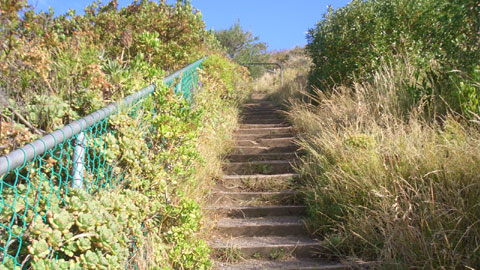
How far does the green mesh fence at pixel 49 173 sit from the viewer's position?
6.29 feet

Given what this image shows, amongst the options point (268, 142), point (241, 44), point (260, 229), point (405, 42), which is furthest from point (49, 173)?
point (241, 44)

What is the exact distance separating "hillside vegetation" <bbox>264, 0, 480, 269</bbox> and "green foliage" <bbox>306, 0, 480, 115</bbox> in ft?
0.06

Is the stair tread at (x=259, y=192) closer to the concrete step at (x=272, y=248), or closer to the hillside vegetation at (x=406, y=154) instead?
the hillside vegetation at (x=406, y=154)

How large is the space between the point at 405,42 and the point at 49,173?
644 centimetres

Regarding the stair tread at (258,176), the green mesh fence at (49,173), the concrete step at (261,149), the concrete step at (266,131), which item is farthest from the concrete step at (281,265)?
the concrete step at (266,131)

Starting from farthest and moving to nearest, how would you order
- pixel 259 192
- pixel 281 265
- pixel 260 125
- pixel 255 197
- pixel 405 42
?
pixel 260 125, pixel 405 42, pixel 259 192, pixel 255 197, pixel 281 265

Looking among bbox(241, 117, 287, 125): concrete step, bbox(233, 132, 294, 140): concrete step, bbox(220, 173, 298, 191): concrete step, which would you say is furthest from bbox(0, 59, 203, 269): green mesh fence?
bbox(241, 117, 287, 125): concrete step

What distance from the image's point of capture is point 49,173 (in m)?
2.56

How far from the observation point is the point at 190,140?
3855 millimetres

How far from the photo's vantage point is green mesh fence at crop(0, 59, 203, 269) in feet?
6.29

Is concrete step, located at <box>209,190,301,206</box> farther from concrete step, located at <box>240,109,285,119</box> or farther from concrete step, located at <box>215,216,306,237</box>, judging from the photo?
concrete step, located at <box>240,109,285,119</box>

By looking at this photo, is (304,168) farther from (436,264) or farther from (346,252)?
(436,264)

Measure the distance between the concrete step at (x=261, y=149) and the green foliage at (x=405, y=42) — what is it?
5.11 ft

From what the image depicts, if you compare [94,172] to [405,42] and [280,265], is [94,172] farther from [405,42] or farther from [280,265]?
[405,42]
